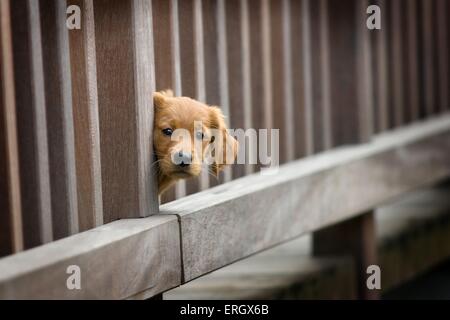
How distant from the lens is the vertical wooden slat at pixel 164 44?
10.7 ft

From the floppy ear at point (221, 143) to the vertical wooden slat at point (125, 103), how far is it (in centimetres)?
21

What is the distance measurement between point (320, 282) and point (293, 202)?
2.00 ft

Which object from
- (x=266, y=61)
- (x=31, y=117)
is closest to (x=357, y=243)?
(x=266, y=61)

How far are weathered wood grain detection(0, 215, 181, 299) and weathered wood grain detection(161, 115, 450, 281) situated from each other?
131mm

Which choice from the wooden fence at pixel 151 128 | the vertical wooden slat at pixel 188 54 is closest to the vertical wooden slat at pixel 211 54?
the wooden fence at pixel 151 128

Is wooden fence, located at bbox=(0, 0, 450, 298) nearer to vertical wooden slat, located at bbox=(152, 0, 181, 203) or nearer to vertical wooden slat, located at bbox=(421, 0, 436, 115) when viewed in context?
vertical wooden slat, located at bbox=(152, 0, 181, 203)

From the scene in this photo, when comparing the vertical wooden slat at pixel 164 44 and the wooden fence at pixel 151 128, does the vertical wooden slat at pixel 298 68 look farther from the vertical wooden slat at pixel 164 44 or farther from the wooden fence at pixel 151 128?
the vertical wooden slat at pixel 164 44

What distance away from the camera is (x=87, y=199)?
294 centimetres

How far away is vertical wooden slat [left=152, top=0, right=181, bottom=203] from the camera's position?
3.25m

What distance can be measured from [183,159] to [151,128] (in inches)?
7.8

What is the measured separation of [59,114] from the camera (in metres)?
2.82

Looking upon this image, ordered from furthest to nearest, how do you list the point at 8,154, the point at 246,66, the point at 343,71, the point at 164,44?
the point at 343,71 < the point at 246,66 < the point at 164,44 < the point at 8,154

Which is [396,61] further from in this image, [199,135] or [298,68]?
[199,135]

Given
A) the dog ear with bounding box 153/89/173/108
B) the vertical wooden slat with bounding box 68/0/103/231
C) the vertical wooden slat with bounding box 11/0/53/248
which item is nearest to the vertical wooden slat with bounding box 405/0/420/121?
the dog ear with bounding box 153/89/173/108
